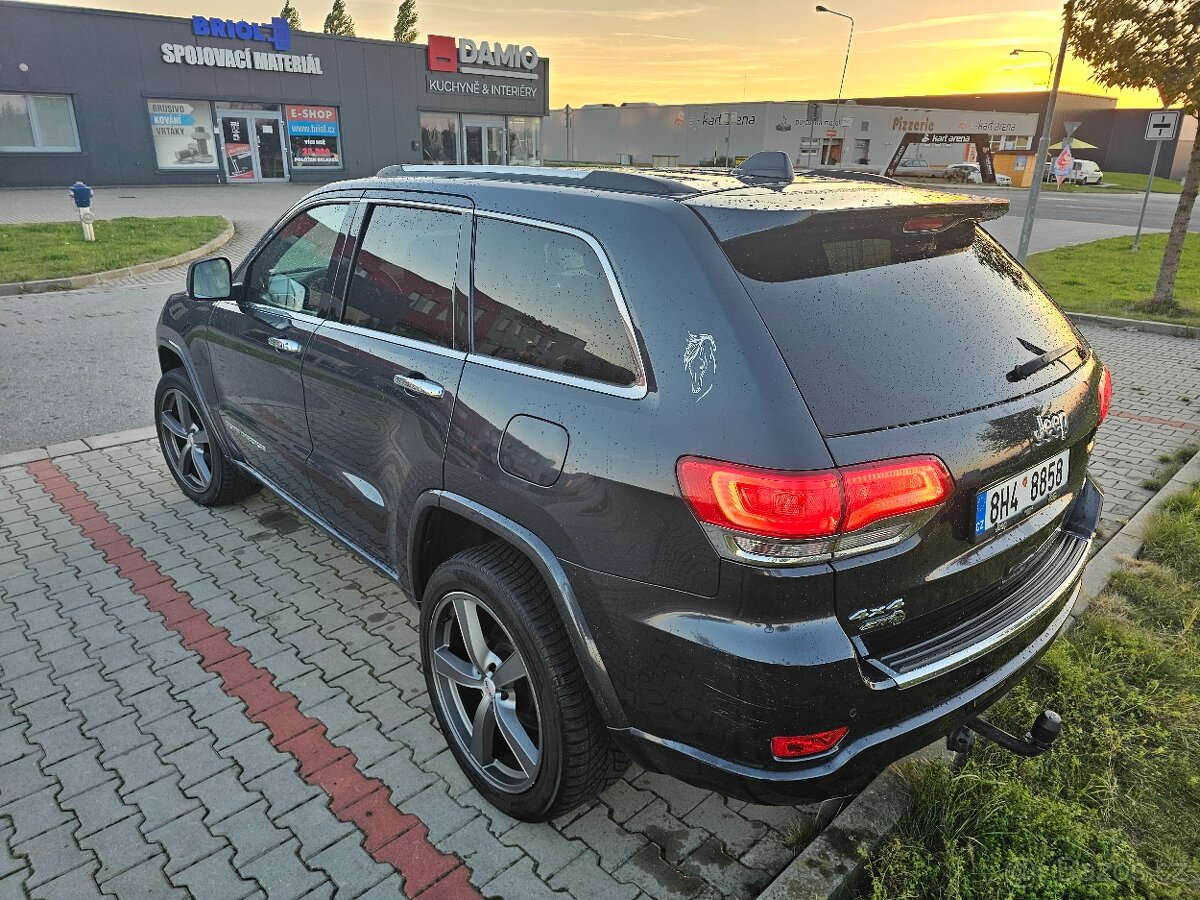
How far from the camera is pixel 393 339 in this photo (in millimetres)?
2834

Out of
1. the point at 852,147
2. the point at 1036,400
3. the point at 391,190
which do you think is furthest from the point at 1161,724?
the point at 852,147

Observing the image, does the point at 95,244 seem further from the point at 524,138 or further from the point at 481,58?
the point at 524,138

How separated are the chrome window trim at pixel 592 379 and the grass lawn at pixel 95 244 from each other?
11425 mm

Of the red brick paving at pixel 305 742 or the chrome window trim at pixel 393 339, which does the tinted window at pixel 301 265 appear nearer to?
the chrome window trim at pixel 393 339

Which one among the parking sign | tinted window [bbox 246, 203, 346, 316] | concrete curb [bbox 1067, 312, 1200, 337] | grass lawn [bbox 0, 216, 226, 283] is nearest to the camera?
tinted window [bbox 246, 203, 346, 316]

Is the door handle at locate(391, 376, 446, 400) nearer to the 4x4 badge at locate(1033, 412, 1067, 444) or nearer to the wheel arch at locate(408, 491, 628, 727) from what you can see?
the wheel arch at locate(408, 491, 628, 727)

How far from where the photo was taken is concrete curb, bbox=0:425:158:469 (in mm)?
5473

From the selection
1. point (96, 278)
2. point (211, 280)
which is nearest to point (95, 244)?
point (96, 278)

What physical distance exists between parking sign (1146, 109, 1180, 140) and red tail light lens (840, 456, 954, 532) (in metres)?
13.7

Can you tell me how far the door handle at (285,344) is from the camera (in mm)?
3350

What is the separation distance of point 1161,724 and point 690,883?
1896 mm

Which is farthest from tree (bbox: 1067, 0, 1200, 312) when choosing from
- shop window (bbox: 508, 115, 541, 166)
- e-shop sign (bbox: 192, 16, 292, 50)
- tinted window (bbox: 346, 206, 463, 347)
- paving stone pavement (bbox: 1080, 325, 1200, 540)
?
shop window (bbox: 508, 115, 541, 166)

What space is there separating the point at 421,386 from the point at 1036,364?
188 centimetres

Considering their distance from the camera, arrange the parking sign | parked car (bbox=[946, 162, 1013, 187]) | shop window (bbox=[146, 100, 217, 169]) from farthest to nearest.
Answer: parked car (bbox=[946, 162, 1013, 187])
shop window (bbox=[146, 100, 217, 169])
the parking sign
